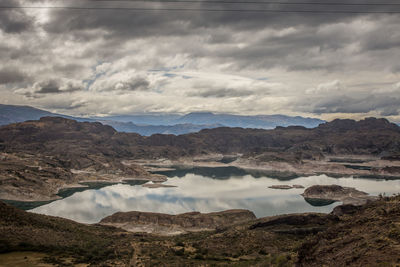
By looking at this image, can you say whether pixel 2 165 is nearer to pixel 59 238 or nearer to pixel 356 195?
pixel 59 238

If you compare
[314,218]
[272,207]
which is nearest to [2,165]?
[272,207]

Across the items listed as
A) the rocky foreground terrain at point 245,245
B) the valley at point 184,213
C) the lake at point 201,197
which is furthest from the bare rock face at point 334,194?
the rocky foreground terrain at point 245,245

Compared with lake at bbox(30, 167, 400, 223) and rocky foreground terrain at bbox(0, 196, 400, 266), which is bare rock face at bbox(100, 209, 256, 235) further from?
rocky foreground terrain at bbox(0, 196, 400, 266)

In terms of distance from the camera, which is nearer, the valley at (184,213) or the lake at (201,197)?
the valley at (184,213)

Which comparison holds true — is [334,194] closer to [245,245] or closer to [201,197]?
[201,197]

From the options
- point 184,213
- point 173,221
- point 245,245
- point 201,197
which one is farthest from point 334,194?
point 245,245

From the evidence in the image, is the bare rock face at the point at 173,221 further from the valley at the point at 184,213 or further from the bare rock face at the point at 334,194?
the bare rock face at the point at 334,194
